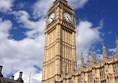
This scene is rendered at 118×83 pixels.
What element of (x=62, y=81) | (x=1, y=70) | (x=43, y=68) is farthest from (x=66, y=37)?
(x=1, y=70)

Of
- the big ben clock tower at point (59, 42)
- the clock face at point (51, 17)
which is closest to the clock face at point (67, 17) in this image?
the big ben clock tower at point (59, 42)

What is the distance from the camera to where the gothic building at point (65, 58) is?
51.3 metres

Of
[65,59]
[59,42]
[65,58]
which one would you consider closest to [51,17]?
[59,42]

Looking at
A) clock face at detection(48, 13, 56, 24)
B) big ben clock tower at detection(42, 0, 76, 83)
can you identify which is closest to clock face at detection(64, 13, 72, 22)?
big ben clock tower at detection(42, 0, 76, 83)

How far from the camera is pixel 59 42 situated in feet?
239

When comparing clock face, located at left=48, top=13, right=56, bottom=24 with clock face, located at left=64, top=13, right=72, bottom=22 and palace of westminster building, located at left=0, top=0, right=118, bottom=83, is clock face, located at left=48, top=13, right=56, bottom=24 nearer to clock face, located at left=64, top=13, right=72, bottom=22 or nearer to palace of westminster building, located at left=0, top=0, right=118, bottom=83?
palace of westminster building, located at left=0, top=0, right=118, bottom=83

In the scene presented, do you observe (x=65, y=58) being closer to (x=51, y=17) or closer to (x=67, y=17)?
(x=67, y=17)

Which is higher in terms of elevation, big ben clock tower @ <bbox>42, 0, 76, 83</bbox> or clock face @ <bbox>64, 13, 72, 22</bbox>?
clock face @ <bbox>64, 13, 72, 22</bbox>

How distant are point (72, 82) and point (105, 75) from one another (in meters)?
12.1

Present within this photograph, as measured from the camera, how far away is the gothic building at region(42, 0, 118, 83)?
51312mm

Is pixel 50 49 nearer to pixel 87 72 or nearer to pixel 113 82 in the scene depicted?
pixel 87 72

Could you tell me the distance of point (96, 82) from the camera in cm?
5197

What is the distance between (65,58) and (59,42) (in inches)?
233

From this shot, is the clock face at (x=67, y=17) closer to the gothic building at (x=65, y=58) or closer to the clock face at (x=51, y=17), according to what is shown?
the gothic building at (x=65, y=58)
